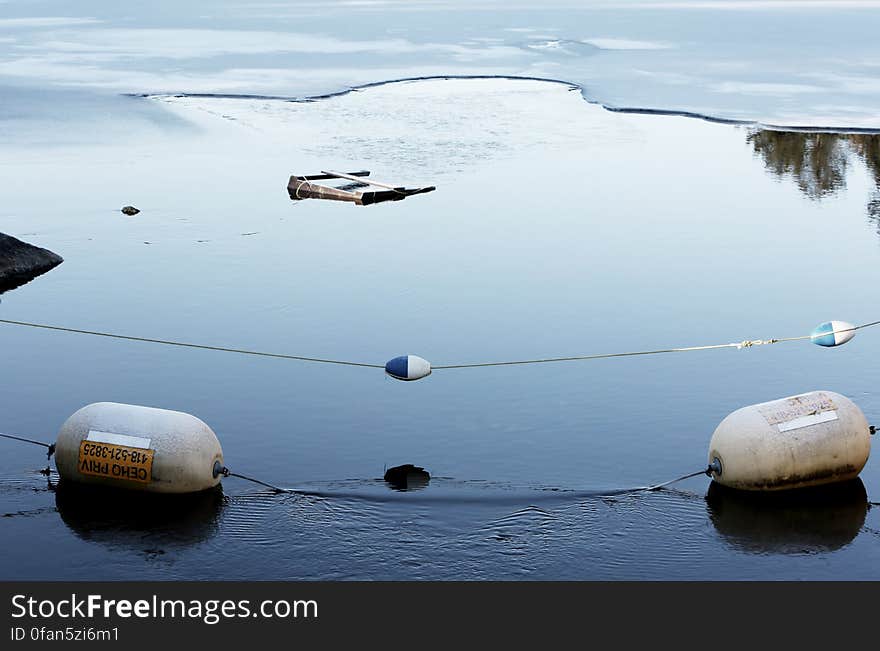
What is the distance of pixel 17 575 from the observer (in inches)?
746

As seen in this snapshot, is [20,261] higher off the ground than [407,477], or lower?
higher

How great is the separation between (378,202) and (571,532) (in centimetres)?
2574

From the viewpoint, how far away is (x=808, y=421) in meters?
20.8

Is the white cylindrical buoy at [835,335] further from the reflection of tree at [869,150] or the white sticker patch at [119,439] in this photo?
the reflection of tree at [869,150]

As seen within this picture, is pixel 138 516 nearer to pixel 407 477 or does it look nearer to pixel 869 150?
pixel 407 477

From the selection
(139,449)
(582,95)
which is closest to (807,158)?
(582,95)

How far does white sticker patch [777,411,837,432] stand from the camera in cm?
2069

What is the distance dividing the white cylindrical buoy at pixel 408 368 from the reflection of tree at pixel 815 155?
2819cm

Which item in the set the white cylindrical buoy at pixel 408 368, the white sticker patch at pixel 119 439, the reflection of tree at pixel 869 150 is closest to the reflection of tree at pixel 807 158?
the reflection of tree at pixel 869 150

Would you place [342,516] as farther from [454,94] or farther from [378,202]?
[454,94]

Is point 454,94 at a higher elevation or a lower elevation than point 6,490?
higher

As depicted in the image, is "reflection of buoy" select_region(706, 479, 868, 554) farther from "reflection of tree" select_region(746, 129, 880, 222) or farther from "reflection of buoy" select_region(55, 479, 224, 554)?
"reflection of tree" select_region(746, 129, 880, 222)

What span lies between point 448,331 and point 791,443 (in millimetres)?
10888
